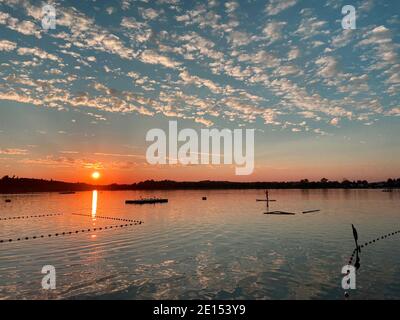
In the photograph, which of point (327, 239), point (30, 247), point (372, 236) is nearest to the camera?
point (30, 247)

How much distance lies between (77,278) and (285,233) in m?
34.4

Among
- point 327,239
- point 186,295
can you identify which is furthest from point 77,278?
point 327,239

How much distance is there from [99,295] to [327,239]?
33.9 meters

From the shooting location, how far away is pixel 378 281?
2486 centimetres

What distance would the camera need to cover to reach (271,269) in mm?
28422

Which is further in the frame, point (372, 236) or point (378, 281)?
point (372, 236)

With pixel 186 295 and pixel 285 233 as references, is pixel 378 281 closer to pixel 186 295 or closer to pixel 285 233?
pixel 186 295

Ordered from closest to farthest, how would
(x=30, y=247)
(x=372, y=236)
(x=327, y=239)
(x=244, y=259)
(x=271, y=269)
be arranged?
(x=271, y=269)
(x=244, y=259)
(x=30, y=247)
(x=327, y=239)
(x=372, y=236)
